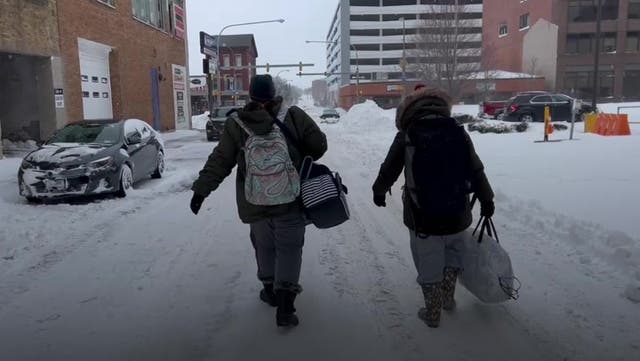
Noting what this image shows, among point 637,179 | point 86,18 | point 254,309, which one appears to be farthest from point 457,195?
point 86,18

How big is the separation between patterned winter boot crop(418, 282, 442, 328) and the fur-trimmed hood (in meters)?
1.14

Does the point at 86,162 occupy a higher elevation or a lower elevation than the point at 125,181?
higher

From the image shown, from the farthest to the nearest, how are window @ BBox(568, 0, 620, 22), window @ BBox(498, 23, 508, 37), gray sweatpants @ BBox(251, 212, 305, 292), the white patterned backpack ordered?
1. window @ BBox(498, 23, 508, 37)
2. window @ BBox(568, 0, 620, 22)
3. gray sweatpants @ BBox(251, 212, 305, 292)
4. the white patterned backpack

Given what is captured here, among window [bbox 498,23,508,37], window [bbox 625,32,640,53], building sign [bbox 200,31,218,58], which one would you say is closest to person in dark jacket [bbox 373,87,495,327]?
building sign [bbox 200,31,218,58]

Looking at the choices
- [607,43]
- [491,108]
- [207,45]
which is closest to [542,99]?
[491,108]

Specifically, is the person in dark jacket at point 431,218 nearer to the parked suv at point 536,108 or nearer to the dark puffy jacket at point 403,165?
the dark puffy jacket at point 403,165

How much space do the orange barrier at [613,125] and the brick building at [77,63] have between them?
59.5 feet

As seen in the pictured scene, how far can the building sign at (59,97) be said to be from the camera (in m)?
17.9

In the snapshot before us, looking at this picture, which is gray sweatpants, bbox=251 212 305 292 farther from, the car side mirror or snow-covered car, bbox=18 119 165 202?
the car side mirror

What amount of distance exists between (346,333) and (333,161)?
34.3 ft

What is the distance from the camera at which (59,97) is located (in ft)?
59.1

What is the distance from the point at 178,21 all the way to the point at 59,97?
16.2 m

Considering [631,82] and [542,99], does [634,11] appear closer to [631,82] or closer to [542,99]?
[631,82]

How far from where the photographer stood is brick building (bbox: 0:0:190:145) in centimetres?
1667
